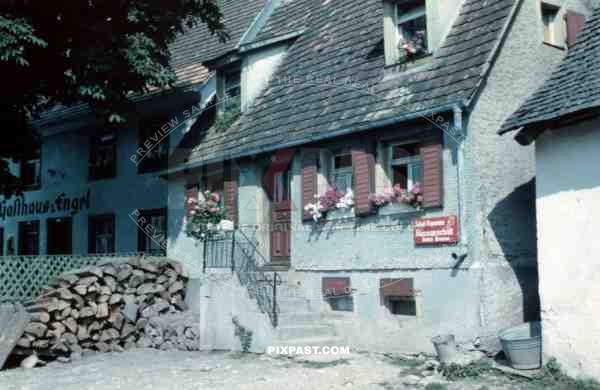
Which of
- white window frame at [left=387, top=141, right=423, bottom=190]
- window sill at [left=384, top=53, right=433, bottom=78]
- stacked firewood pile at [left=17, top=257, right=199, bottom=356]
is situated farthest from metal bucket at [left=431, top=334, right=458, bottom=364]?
stacked firewood pile at [left=17, top=257, right=199, bottom=356]

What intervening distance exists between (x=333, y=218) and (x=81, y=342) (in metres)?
5.71

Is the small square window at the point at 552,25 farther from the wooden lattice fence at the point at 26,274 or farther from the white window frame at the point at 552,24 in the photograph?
the wooden lattice fence at the point at 26,274

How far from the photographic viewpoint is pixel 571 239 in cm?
1027

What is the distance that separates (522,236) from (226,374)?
544cm

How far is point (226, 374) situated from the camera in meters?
11.5

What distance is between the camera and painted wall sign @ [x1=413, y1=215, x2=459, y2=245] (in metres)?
11.9

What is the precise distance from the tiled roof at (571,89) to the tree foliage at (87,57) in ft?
27.5

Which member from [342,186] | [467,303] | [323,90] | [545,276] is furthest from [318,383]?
[323,90]

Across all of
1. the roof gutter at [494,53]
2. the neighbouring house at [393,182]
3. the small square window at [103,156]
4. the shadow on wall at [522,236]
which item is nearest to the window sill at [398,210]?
the neighbouring house at [393,182]

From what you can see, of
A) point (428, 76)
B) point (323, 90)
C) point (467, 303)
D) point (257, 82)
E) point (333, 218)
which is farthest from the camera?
point (257, 82)

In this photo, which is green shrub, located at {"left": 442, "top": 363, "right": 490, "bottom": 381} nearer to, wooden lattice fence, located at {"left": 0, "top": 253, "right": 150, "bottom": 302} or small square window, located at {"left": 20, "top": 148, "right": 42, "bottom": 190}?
wooden lattice fence, located at {"left": 0, "top": 253, "right": 150, "bottom": 302}

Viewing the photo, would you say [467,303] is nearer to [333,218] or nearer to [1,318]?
[333,218]

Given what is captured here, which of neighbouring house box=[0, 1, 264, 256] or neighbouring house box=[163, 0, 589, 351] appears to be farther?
neighbouring house box=[0, 1, 264, 256]

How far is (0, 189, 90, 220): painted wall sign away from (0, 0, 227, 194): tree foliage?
18.7ft
